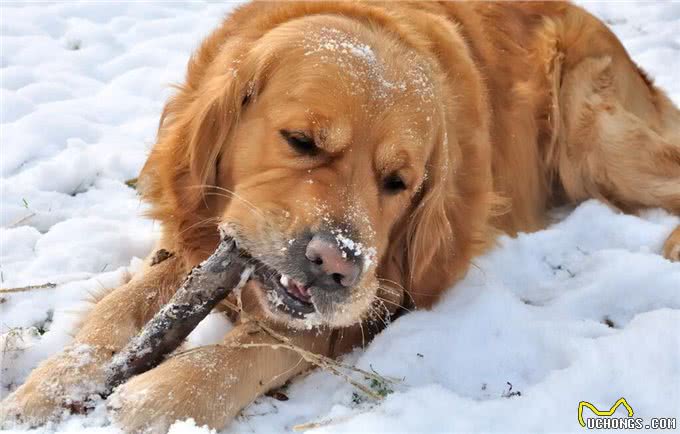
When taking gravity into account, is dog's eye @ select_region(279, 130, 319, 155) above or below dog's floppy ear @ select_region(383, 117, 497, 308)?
above

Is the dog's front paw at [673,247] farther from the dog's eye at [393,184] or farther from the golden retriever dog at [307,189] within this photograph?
the dog's eye at [393,184]

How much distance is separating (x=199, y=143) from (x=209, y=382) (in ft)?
3.81

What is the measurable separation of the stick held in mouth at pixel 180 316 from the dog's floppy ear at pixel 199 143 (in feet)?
1.91

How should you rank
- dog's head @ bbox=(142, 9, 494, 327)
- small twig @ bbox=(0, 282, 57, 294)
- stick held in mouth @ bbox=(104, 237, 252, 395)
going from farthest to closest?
small twig @ bbox=(0, 282, 57, 294) → dog's head @ bbox=(142, 9, 494, 327) → stick held in mouth @ bbox=(104, 237, 252, 395)

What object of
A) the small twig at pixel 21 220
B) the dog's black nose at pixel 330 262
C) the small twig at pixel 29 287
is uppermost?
the dog's black nose at pixel 330 262

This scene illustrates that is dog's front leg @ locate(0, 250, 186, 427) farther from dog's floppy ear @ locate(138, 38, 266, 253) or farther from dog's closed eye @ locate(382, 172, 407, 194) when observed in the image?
dog's closed eye @ locate(382, 172, 407, 194)

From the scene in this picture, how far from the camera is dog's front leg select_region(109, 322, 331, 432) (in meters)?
2.66

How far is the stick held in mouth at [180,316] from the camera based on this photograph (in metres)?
2.76

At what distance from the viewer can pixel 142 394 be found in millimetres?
2682

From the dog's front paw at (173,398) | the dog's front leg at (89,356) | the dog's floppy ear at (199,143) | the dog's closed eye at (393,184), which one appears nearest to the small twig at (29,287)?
the dog's front leg at (89,356)

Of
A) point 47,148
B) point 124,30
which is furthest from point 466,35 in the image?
point 124,30

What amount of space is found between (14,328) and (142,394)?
0.93 m

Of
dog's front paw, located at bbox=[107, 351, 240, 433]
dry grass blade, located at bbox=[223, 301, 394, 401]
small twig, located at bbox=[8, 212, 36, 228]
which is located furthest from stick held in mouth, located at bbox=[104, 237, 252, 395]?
small twig, located at bbox=[8, 212, 36, 228]

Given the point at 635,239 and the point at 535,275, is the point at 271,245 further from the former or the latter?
the point at 635,239
